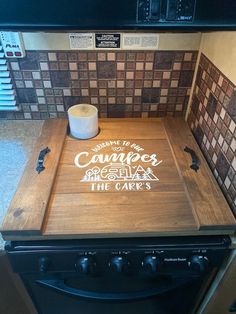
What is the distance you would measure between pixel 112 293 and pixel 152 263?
9.5 inches

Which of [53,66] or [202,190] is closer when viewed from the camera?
[202,190]

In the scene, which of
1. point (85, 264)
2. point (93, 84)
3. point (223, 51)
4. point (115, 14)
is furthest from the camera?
point (93, 84)

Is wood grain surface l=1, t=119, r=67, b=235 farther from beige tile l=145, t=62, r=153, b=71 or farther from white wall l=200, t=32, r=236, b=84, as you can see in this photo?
white wall l=200, t=32, r=236, b=84

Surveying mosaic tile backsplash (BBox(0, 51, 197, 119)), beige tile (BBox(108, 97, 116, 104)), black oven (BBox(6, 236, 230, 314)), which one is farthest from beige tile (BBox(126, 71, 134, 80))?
black oven (BBox(6, 236, 230, 314))

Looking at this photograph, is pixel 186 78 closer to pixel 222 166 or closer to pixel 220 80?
pixel 220 80

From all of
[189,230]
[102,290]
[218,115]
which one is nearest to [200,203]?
[189,230]

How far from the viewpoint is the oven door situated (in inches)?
30.0

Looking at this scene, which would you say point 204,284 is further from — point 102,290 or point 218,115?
point 218,115

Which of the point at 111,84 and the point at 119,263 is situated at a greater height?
the point at 111,84

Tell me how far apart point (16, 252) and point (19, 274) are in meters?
0.14

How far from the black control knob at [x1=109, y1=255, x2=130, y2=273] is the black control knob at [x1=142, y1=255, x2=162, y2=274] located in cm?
5

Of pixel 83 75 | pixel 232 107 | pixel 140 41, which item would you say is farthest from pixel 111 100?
pixel 232 107

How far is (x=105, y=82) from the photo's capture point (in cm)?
102

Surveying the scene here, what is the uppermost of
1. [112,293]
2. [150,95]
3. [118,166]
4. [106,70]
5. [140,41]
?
[140,41]
